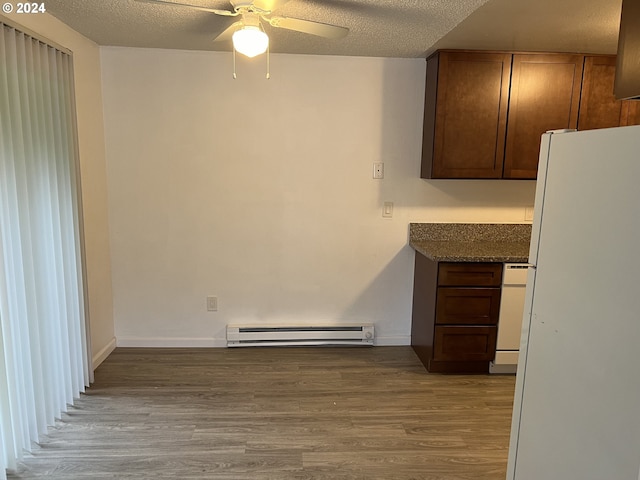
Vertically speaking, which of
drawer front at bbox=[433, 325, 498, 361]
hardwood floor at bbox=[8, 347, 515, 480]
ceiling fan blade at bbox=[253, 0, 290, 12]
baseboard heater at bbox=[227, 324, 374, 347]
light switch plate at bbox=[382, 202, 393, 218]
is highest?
ceiling fan blade at bbox=[253, 0, 290, 12]

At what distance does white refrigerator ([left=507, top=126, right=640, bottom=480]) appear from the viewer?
1185 mm

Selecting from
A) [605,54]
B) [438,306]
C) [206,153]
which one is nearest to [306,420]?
[438,306]

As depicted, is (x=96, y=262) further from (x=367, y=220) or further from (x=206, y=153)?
(x=367, y=220)

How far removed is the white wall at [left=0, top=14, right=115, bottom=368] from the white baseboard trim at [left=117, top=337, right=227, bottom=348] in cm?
13

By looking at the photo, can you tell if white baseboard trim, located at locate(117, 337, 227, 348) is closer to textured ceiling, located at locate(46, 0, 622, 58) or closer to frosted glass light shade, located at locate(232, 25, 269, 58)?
textured ceiling, located at locate(46, 0, 622, 58)

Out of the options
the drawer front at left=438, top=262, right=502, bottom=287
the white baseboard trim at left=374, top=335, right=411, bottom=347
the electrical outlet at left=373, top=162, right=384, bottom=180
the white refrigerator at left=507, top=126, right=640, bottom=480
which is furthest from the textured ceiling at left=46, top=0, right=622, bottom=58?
the white baseboard trim at left=374, top=335, right=411, bottom=347

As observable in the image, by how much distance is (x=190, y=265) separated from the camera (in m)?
3.49

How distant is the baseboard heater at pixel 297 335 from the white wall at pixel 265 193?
0.08 metres

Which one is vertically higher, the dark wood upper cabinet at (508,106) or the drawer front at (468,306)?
the dark wood upper cabinet at (508,106)

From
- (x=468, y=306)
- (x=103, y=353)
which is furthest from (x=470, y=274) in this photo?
(x=103, y=353)

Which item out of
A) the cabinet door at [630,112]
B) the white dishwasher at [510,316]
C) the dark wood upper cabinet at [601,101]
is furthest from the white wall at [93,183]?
the cabinet door at [630,112]

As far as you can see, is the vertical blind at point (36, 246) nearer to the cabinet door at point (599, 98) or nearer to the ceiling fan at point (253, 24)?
the ceiling fan at point (253, 24)

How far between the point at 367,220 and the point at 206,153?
4.42ft

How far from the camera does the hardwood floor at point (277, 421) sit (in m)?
2.18
